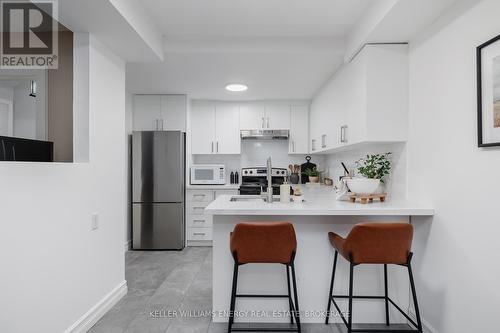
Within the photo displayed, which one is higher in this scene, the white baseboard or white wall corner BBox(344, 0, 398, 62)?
white wall corner BBox(344, 0, 398, 62)

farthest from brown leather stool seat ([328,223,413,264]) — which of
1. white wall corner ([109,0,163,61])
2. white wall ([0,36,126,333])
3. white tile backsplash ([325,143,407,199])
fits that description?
white wall corner ([109,0,163,61])

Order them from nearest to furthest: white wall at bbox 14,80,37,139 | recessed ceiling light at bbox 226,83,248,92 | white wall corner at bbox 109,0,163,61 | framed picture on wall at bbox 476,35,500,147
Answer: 1. framed picture on wall at bbox 476,35,500,147
2. white wall corner at bbox 109,0,163,61
3. white wall at bbox 14,80,37,139
4. recessed ceiling light at bbox 226,83,248,92

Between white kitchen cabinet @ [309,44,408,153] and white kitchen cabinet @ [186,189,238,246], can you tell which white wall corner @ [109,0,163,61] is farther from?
white kitchen cabinet @ [186,189,238,246]

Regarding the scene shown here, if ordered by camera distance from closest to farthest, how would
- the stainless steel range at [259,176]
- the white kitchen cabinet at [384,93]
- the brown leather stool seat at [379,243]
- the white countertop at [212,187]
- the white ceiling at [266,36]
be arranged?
the brown leather stool seat at [379,243] < the white ceiling at [266,36] < the white kitchen cabinet at [384,93] < the white countertop at [212,187] < the stainless steel range at [259,176]

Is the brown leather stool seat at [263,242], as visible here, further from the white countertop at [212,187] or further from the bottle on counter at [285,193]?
the white countertop at [212,187]

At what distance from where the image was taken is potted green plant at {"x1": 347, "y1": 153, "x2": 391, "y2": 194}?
7.74 ft

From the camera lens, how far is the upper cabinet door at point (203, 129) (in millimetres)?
4727

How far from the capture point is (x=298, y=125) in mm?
4770

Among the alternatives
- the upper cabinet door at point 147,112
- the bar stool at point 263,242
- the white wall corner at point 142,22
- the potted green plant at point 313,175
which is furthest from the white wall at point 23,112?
the potted green plant at point 313,175

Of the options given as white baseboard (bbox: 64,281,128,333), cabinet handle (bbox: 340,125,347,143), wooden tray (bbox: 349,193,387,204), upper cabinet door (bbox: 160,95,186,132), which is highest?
upper cabinet door (bbox: 160,95,186,132)

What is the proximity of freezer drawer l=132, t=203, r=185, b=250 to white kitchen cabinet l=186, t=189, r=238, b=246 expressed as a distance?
0.21 m

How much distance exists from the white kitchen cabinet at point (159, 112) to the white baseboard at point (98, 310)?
7.79 feet

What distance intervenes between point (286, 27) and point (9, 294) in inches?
106

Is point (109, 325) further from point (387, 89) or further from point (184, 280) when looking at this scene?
point (387, 89)
